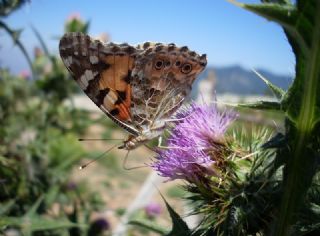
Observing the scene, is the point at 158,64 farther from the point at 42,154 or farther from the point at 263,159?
the point at 42,154

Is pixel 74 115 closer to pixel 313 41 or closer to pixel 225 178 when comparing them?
pixel 225 178

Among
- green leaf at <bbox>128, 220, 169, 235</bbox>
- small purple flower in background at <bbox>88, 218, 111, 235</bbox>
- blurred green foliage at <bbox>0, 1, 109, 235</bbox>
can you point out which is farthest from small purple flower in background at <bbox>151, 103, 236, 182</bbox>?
small purple flower in background at <bbox>88, 218, 111, 235</bbox>

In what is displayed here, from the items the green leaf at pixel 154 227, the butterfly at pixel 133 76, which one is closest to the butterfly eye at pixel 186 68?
the butterfly at pixel 133 76

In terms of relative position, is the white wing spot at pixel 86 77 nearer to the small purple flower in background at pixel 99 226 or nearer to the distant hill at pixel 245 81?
the distant hill at pixel 245 81

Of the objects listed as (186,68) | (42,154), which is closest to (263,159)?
(186,68)

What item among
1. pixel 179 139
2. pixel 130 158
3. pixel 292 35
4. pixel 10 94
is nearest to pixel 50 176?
pixel 10 94

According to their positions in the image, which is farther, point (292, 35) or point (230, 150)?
point (230, 150)

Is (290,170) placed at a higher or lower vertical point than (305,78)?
lower
